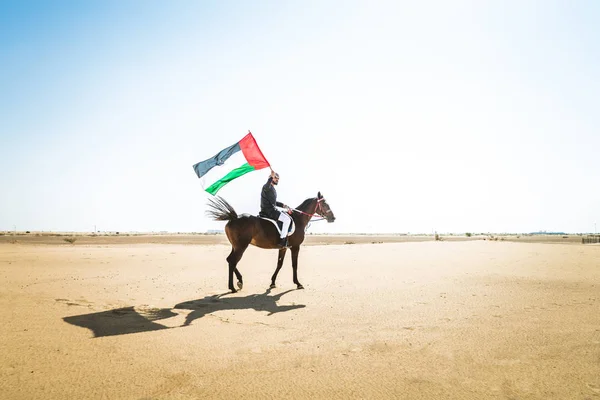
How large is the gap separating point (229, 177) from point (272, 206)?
1.98 metres

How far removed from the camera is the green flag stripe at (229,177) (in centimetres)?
1146

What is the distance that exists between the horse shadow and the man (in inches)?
88.5

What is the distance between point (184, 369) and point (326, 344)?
2.07m

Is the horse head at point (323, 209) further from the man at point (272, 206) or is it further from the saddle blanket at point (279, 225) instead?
the man at point (272, 206)

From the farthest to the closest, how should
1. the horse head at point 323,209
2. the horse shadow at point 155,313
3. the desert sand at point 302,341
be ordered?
the horse head at point 323,209
the horse shadow at point 155,313
the desert sand at point 302,341

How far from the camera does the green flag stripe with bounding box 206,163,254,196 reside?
11.5m

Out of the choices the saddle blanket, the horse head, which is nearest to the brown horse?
the saddle blanket

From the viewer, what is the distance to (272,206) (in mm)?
10945

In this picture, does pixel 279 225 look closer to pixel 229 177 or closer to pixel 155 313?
pixel 229 177

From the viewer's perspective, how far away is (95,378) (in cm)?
371

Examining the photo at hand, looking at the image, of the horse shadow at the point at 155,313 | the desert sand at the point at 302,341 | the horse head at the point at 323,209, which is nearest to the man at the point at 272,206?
the horse head at the point at 323,209

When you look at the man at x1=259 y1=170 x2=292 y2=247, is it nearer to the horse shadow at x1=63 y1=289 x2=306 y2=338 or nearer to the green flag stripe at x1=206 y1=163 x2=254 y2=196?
the green flag stripe at x1=206 y1=163 x2=254 y2=196

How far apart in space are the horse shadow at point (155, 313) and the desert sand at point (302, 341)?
0.14ft

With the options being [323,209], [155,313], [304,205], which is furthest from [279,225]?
[155,313]
